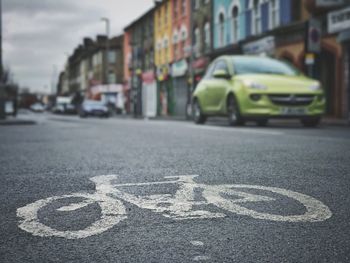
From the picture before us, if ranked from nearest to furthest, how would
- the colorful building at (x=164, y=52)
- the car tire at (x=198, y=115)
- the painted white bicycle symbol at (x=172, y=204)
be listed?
the painted white bicycle symbol at (x=172, y=204)
the car tire at (x=198, y=115)
the colorful building at (x=164, y=52)

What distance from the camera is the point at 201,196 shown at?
11.4 ft

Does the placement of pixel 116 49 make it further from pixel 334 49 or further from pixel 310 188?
pixel 310 188

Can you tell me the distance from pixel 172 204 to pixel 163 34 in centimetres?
4370

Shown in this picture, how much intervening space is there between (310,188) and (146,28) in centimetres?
4936

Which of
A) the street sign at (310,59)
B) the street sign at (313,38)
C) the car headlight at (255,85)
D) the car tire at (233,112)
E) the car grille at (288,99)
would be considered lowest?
the car tire at (233,112)

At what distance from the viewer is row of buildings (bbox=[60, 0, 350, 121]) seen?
20.3 m

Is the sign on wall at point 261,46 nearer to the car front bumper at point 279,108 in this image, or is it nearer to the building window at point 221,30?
the building window at point 221,30

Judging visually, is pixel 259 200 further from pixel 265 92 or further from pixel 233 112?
pixel 233 112

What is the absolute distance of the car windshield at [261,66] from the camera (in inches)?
518

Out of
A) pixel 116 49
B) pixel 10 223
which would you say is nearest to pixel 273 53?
pixel 10 223

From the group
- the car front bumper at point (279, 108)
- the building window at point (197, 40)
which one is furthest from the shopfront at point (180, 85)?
the car front bumper at point (279, 108)

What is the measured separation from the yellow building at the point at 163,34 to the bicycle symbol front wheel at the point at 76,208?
40.9 m

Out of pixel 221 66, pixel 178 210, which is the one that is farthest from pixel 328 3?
pixel 178 210

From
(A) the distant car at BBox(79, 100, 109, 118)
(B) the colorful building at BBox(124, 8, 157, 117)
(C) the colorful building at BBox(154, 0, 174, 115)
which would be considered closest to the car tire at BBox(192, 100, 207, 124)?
(A) the distant car at BBox(79, 100, 109, 118)
